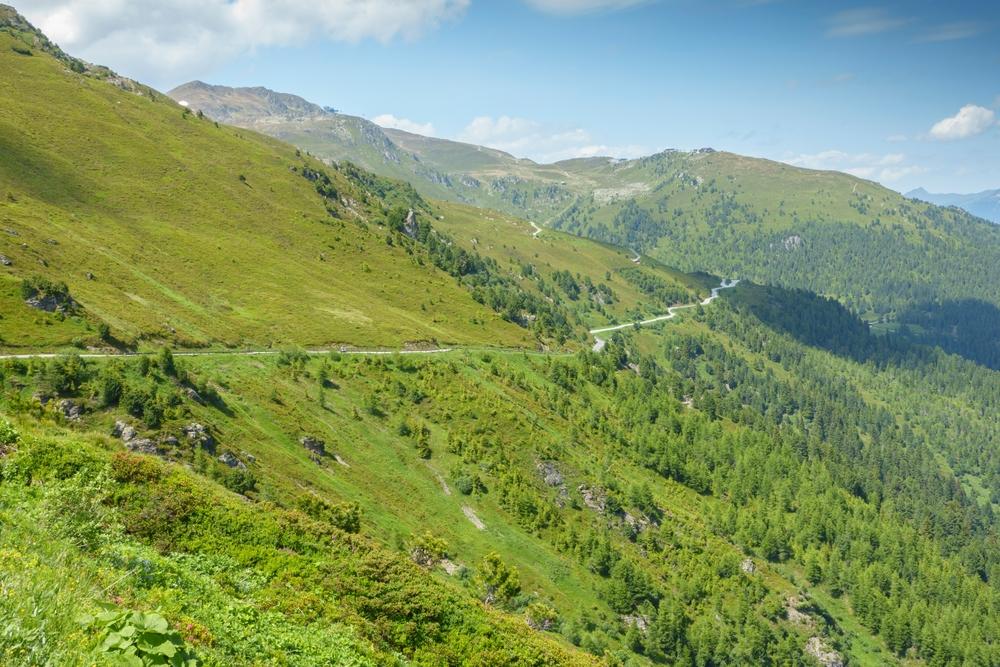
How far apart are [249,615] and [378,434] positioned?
7138 cm

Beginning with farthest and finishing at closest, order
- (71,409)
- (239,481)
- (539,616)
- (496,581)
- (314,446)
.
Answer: (314,446) < (539,616) < (496,581) < (71,409) < (239,481)

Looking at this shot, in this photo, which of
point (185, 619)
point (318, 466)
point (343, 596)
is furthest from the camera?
point (318, 466)

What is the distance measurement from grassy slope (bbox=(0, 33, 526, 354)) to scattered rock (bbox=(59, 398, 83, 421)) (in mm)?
26135

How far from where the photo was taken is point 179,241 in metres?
134

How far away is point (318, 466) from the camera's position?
240ft

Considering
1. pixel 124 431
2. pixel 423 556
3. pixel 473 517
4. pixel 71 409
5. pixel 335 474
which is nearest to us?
pixel 124 431

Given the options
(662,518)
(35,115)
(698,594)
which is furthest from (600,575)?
(35,115)

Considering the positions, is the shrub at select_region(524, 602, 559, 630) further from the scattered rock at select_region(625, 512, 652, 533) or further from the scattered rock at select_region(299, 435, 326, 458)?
the scattered rock at select_region(625, 512, 652, 533)

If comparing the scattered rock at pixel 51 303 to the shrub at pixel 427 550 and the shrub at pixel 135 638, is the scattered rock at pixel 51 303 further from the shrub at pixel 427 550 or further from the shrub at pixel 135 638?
the shrub at pixel 135 638

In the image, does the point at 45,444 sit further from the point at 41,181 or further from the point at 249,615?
the point at 41,181

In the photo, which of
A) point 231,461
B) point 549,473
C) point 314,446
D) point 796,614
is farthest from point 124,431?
Result: point 796,614

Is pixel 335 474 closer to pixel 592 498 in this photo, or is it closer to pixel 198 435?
pixel 198 435

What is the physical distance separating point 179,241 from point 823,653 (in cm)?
16356

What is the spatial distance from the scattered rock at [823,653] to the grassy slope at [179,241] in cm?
9974
